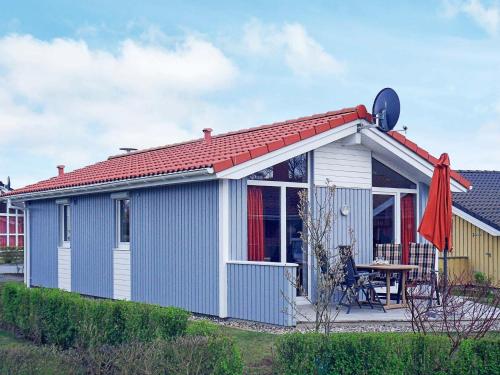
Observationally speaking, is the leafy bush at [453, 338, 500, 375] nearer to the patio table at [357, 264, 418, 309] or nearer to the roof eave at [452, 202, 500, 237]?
the patio table at [357, 264, 418, 309]

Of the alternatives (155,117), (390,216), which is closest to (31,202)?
(155,117)

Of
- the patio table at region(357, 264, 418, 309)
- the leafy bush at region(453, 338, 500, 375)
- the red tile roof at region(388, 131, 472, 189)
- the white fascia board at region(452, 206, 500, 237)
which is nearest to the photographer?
the leafy bush at region(453, 338, 500, 375)

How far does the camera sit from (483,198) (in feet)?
77.4

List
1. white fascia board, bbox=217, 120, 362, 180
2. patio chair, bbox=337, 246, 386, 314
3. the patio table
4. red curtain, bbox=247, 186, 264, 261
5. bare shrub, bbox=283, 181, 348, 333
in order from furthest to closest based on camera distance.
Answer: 1. red curtain, bbox=247, 186, 264, 261
2. the patio table
3. patio chair, bbox=337, 246, 386, 314
4. white fascia board, bbox=217, 120, 362, 180
5. bare shrub, bbox=283, 181, 348, 333

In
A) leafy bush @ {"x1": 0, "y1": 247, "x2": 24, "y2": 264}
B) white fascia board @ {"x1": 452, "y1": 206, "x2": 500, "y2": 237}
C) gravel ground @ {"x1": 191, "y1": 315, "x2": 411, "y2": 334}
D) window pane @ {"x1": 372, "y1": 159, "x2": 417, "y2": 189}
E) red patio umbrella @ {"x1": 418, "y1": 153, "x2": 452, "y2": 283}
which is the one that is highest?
window pane @ {"x1": 372, "y1": 159, "x2": 417, "y2": 189}

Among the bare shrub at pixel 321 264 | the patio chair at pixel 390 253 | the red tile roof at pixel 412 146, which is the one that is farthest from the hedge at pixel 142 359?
the red tile roof at pixel 412 146

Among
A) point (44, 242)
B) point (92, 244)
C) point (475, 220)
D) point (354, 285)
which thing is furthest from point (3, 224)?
point (354, 285)

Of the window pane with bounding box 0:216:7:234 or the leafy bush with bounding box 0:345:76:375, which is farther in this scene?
the window pane with bounding box 0:216:7:234

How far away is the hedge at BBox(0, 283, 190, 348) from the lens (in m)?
8.10

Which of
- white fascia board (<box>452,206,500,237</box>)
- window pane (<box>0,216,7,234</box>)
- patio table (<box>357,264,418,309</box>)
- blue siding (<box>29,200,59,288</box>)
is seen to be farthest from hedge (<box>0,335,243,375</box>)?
window pane (<box>0,216,7,234</box>)

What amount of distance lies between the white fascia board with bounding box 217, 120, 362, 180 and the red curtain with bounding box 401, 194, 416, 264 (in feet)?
9.37

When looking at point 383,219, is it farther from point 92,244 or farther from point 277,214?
point 92,244

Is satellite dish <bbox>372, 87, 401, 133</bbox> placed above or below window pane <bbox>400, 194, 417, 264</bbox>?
above

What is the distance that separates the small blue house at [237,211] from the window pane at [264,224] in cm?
2
